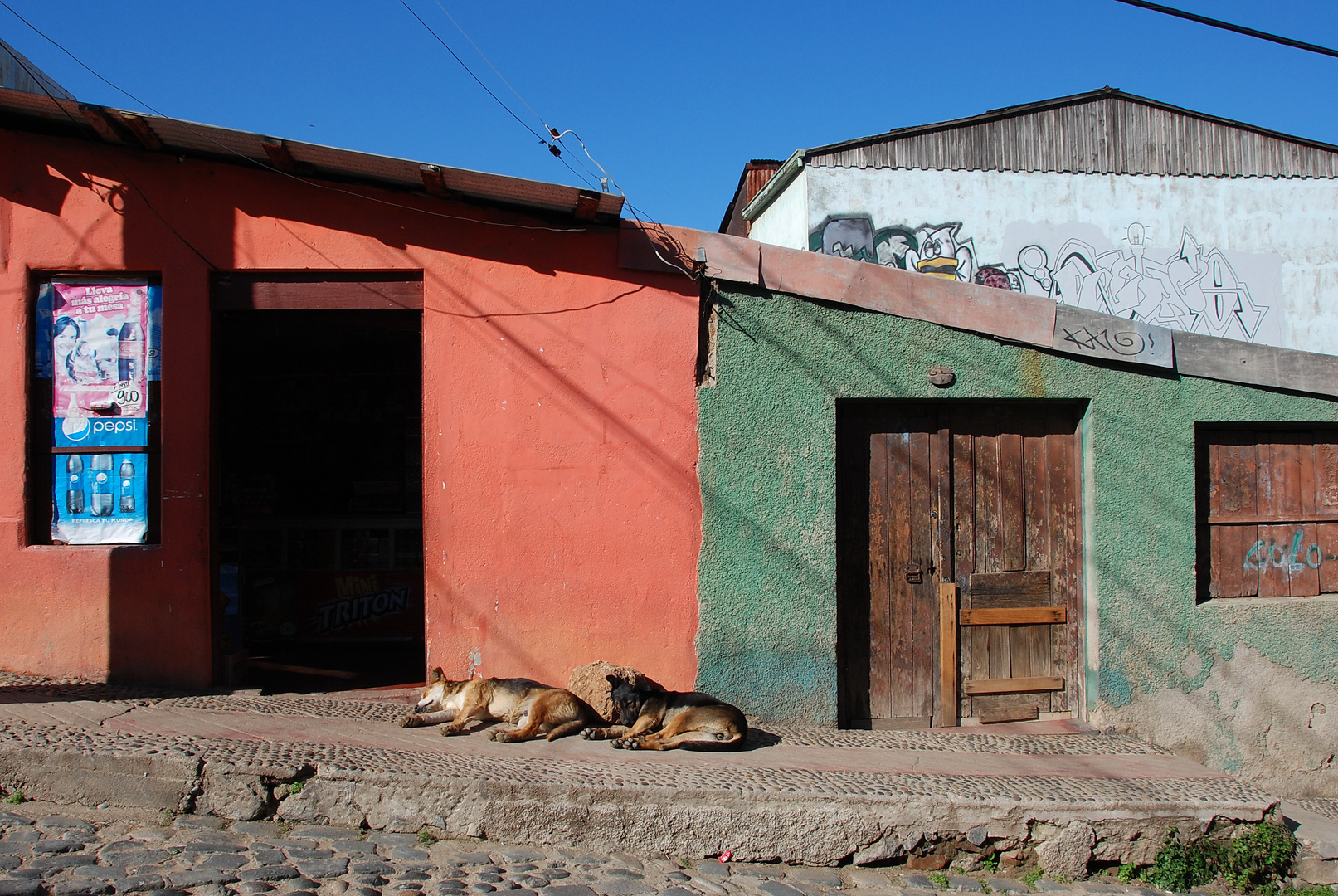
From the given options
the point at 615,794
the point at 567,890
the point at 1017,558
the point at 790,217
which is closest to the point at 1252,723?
the point at 1017,558

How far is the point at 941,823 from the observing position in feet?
13.6

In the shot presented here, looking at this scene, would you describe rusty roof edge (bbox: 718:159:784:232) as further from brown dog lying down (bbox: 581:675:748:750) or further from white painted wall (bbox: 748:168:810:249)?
brown dog lying down (bbox: 581:675:748:750)

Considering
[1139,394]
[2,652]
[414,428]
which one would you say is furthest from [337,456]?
[1139,394]

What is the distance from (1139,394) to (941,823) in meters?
3.05

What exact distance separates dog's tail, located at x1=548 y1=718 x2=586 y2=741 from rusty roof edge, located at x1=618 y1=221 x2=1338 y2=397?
274 centimetres

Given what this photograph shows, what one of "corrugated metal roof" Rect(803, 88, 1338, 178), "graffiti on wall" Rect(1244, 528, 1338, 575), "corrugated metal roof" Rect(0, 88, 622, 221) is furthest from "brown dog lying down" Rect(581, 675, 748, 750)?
"corrugated metal roof" Rect(803, 88, 1338, 178)

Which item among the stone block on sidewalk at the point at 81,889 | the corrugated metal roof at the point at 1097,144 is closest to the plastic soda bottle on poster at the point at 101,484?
the stone block on sidewalk at the point at 81,889

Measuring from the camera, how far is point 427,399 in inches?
210

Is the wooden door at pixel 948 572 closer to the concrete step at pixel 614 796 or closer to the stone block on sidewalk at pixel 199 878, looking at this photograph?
the concrete step at pixel 614 796

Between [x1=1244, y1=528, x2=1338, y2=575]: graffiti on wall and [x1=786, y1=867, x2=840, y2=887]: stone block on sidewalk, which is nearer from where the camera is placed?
[x1=786, y1=867, x2=840, y2=887]: stone block on sidewalk

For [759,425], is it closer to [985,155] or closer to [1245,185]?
[985,155]

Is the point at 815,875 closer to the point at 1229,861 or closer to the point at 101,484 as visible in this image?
the point at 1229,861

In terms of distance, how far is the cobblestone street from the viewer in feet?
11.5

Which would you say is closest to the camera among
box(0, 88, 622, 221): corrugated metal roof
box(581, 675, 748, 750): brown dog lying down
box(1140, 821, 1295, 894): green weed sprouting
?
box(1140, 821, 1295, 894): green weed sprouting
